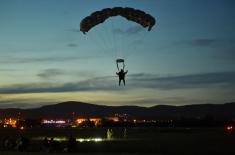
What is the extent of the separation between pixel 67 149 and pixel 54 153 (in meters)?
1.44

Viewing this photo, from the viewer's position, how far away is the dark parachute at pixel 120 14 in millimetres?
33938

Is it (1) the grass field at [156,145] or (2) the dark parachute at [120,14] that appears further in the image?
(2) the dark parachute at [120,14]

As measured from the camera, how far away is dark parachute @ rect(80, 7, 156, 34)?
33.9 metres

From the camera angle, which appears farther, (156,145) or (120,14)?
(156,145)

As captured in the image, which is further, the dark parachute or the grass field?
the dark parachute

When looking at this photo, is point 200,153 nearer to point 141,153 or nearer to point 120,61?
point 141,153

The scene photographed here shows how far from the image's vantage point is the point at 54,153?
107ft

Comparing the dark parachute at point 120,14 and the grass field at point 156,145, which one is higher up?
the dark parachute at point 120,14

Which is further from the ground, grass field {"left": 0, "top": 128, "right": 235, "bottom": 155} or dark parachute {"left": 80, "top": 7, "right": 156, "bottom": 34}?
dark parachute {"left": 80, "top": 7, "right": 156, "bottom": 34}

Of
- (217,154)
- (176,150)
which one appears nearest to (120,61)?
(176,150)

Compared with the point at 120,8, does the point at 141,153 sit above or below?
below

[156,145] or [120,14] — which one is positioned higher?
[120,14]

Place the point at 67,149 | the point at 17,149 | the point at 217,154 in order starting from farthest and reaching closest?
the point at 17,149, the point at 67,149, the point at 217,154

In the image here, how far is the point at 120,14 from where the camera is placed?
33.8 meters
